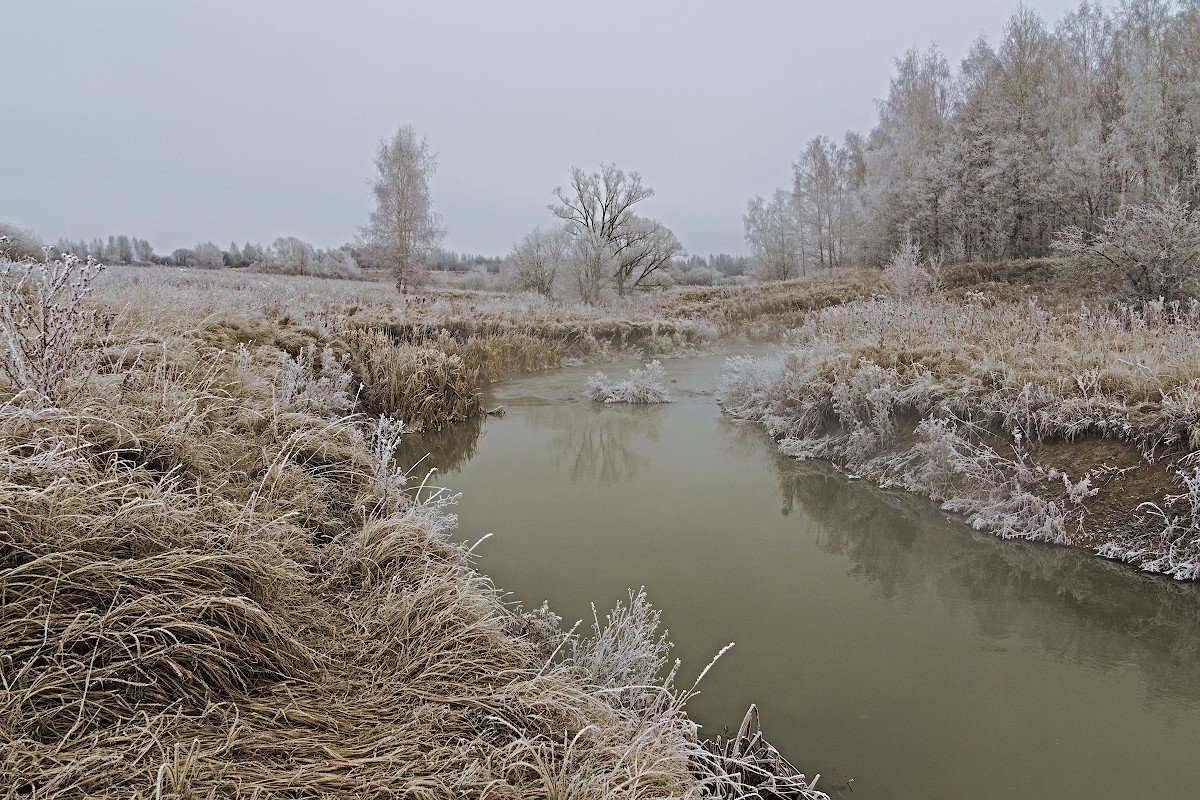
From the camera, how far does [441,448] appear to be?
23.3ft

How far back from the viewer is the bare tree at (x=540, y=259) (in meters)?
28.3

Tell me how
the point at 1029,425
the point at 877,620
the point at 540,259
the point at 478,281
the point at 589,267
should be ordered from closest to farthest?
1. the point at 877,620
2. the point at 1029,425
3. the point at 589,267
4. the point at 540,259
5. the point at 478,281

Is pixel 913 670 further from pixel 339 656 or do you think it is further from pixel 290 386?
pixel 290 386

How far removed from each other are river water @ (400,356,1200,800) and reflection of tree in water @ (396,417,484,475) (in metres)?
0.37

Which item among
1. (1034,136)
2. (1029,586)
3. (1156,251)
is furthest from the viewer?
(1034,136)

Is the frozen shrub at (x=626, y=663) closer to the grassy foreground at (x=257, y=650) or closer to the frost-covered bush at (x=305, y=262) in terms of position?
the grassy foreground at (x=257, y=650)

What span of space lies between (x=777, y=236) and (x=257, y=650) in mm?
38831

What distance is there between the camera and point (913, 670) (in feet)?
9.26

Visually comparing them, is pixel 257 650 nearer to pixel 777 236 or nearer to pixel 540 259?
pixel 540 259

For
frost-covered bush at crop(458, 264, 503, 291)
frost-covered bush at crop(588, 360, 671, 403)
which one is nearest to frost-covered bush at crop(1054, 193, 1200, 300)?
frost-covered bush at crop(588, 360, 671, 403)

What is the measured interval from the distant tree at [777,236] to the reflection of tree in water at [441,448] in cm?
3076

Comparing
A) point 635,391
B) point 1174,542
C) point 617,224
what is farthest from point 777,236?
point 1174,542

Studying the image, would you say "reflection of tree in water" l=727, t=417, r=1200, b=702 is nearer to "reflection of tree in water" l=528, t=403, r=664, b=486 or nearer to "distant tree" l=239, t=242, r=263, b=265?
"reflection of tree in water" l=528, t=403, r=664, b=486

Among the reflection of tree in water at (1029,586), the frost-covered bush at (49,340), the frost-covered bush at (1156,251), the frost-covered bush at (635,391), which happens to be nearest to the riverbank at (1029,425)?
the reflection of tree in water at (1029,586)
